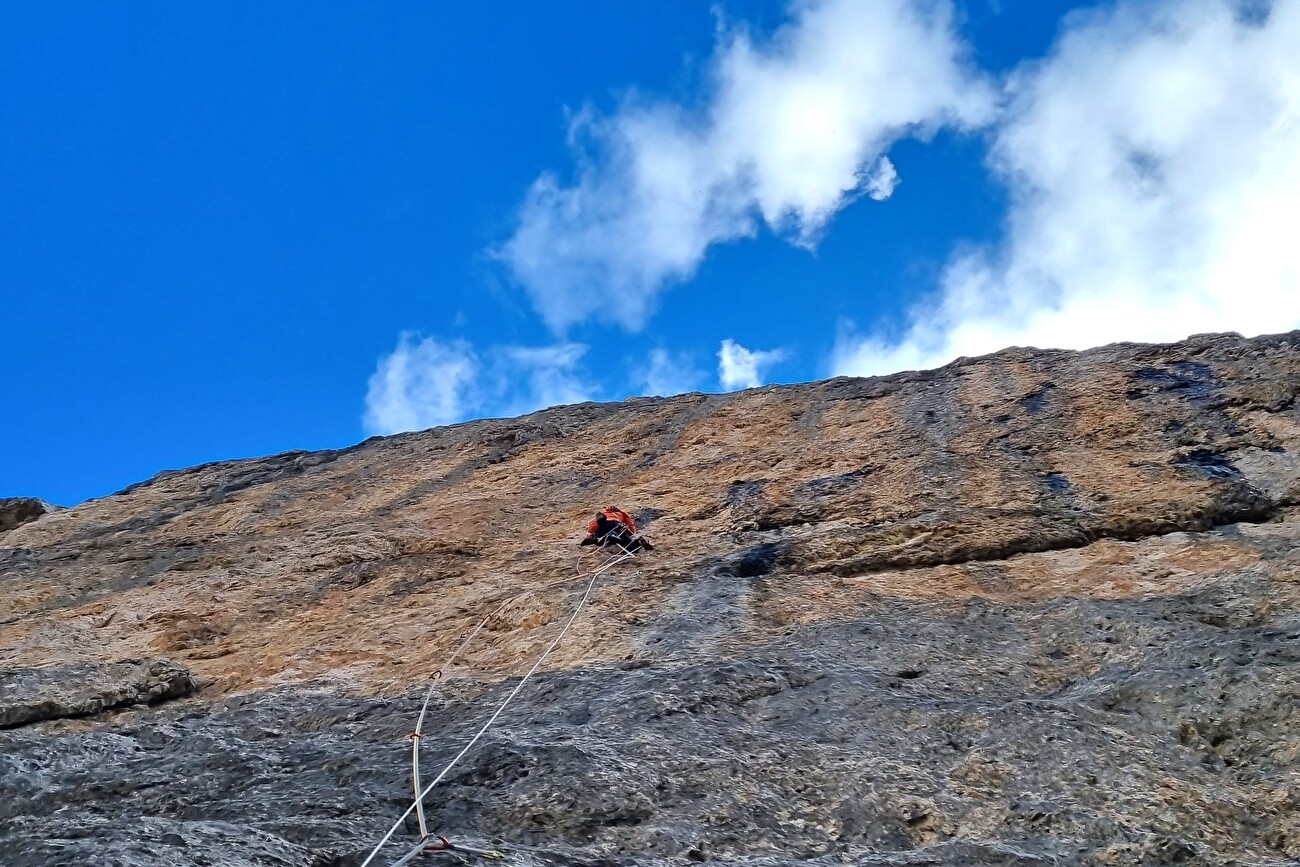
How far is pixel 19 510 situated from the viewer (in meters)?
12.7

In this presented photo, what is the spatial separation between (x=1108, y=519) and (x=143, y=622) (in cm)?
728

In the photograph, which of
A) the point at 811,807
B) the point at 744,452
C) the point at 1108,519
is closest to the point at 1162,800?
the point at 811,807

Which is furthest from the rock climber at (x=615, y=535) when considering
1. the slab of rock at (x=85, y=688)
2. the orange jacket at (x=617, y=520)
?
the slab of rock at (x=85, y=688)

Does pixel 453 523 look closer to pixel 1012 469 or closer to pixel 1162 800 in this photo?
pixel 1012 469

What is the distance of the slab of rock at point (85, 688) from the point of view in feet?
20.8

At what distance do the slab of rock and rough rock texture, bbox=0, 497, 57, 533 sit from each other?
21.2 feet

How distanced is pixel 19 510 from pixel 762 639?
1088 cm

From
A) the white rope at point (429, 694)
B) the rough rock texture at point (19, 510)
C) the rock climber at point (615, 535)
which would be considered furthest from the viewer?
the rough rock texture at point (19, 510)

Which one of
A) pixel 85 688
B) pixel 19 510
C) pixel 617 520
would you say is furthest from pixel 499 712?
pixel 19 510

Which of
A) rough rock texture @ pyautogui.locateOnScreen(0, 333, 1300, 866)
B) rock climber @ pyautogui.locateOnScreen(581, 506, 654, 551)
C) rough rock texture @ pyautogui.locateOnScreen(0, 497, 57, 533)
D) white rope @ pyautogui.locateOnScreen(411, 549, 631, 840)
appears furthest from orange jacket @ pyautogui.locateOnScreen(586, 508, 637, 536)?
rough rock texture @ pyautogui.locateOnScreen(0, 497, 57, 533)

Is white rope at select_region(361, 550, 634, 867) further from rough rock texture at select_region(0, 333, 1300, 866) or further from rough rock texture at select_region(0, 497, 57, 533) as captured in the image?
rough rock texture at select_region(0, 497, 57, 533)

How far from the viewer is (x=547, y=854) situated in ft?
13.0

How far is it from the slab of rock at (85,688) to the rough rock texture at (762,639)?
19 cm

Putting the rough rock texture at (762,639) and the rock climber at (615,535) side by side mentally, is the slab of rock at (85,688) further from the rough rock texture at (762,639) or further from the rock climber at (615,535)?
the rock climber at (615,535)
